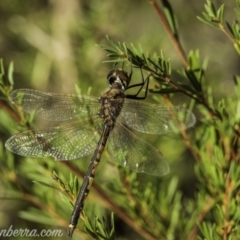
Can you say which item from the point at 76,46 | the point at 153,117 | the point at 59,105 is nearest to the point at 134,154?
the point at 153,117

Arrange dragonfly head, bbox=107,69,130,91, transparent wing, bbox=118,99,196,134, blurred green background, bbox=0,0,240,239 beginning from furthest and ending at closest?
blurred green background, bbox=0,0,240,239
dragonfly head, bbox=107,69,130,91
transparent wing, bbox=118,99,196,134

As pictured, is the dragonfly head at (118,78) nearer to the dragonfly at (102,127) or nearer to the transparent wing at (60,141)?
the dragonfly at (102,127)

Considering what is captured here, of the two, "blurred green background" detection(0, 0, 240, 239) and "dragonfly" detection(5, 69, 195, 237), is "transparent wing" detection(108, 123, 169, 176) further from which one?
"blurred green background" detection(0, 0, 240, 239)

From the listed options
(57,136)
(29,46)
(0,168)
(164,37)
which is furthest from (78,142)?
(29,46)

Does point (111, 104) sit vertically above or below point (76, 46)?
below

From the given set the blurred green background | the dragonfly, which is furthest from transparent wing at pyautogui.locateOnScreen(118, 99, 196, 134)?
the blurred green background

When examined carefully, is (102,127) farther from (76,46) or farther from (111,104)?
(76,46)
